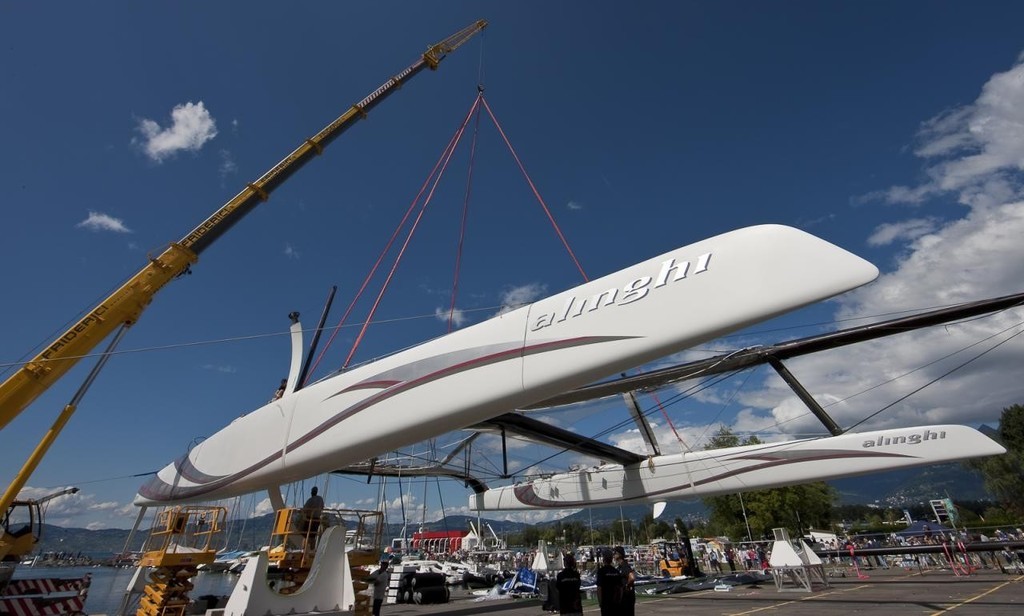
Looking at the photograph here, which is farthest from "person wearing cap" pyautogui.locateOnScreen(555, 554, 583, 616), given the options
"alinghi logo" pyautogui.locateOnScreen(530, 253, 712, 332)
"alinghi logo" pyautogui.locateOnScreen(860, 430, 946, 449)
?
"alinghi logo" pyautogui.locateOnScreen(860, 430, 946, 449)

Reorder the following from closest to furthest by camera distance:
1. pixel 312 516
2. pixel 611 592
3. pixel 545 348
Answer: pixel 611 592 < pixel 545 348 < pixel 312 516

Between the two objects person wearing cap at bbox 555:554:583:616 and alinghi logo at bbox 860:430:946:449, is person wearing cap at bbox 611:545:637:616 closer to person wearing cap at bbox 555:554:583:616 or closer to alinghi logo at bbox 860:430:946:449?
person wearing cap at bbox 555:554:583:616

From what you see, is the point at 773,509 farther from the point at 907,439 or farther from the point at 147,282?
the point at 147,282

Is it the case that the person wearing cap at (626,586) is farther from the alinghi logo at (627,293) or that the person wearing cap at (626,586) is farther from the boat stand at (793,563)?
the boat stand at (793,563)

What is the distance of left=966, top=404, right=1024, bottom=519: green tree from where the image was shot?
38.3 meters

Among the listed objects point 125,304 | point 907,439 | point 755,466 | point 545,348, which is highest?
point 125,304

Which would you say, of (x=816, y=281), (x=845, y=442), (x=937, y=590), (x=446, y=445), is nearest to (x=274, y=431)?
(x=446, y=445)

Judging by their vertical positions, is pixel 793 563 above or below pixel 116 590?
above

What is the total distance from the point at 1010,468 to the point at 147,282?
57105mm

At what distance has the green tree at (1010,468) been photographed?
3828 centimetres

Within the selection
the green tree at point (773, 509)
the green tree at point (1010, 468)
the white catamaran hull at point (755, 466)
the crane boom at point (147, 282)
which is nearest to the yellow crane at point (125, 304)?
the crane boom at point (147, 282)

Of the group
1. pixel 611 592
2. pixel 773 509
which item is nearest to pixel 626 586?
pixel 611 592

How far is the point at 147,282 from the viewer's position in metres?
11.2

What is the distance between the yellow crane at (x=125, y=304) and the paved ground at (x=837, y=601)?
8.08m
